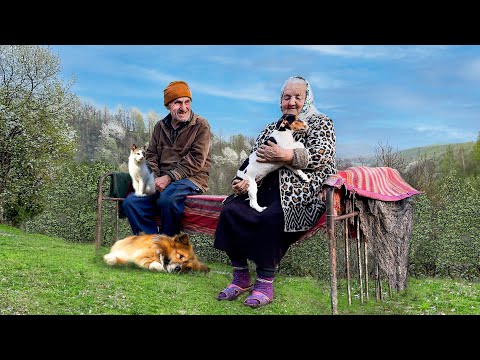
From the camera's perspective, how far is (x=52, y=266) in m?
5.45

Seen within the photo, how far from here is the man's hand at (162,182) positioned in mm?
5805

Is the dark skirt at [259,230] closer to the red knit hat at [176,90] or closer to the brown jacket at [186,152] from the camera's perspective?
the brown jacket at [186,152]

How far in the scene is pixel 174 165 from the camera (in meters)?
5.84

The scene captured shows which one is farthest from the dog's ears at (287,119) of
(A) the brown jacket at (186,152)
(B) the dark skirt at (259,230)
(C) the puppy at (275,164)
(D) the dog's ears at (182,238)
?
(D) the dog's ears at (182,238)

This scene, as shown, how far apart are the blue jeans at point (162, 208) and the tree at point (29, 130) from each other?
366 inches

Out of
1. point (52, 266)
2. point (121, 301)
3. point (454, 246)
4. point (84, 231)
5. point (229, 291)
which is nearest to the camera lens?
point (121, 301)

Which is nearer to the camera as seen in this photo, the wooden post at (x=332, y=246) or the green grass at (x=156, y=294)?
the wooden post at (x=332, y=246)

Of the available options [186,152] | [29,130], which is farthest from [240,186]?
[29,130]

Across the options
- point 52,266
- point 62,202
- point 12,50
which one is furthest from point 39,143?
point 52,266

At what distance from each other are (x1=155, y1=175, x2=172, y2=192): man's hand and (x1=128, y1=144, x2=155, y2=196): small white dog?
0.20 feet

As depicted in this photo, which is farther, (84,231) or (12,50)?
(12,50)

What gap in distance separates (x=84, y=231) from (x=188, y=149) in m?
5.05

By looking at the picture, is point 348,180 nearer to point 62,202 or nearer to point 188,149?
point 188,149

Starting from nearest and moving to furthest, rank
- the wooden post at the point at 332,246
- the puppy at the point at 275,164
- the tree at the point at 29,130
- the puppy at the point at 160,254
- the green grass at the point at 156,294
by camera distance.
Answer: the wooden post at the point at 332,246 → the green grass at the point at 156,294 → the puppy at the point at 275,164 → the puppy at the point at 160,254 → the tree at the point at 29,130
